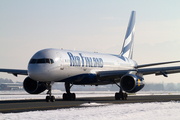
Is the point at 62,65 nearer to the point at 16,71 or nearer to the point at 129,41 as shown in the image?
the point at 16,71

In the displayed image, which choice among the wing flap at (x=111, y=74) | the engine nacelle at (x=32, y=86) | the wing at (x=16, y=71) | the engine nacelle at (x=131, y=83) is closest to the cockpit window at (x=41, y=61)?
the engine nacelle at (x=32, y=86)

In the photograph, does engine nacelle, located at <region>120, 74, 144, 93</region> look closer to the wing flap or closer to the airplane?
the airplane

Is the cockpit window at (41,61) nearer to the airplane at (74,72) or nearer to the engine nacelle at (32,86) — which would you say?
the airplane at (74,72)

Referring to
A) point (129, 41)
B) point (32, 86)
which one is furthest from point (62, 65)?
point (129, 41)

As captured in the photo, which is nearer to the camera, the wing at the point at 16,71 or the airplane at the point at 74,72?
the airplane at the point at 74,72

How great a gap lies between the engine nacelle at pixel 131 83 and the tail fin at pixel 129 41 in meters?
12.7

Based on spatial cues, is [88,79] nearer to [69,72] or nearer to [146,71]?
[69,72]

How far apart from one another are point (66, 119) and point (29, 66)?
40.2ft

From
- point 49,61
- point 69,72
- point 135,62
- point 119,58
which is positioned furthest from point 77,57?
point 135,62

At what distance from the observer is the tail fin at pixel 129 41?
38844 millimetres

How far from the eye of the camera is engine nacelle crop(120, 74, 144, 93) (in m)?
24.6

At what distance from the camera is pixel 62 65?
24.0m

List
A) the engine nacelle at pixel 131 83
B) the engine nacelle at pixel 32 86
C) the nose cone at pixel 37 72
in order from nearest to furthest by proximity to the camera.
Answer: the nose cone at pixel 37 72 < the engine nacelle at pixel 131 83 < the engine nacelle at pixel 32 86

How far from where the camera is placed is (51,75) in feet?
74.9
